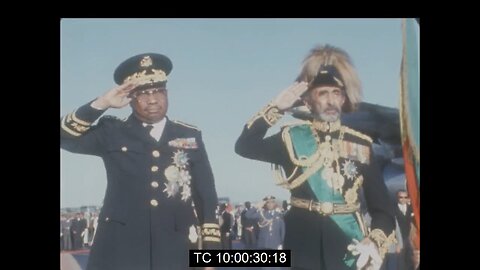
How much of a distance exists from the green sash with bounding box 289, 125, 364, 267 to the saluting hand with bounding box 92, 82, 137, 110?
91 cm

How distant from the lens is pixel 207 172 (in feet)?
28.9

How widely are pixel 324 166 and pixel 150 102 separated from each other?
3.34 ft

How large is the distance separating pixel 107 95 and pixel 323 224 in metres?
1.38

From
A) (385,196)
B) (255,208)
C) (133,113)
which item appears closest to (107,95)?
(133,113)

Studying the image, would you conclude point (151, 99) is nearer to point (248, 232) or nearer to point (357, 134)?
point (248, 232)

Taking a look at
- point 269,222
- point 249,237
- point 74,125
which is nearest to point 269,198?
point 269,222

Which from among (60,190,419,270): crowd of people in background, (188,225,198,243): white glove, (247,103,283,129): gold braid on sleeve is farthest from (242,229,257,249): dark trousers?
(247,103,283,129): gold braid on sleeve

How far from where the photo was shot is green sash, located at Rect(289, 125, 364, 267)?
28.9 ft

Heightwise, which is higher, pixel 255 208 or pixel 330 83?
pixel 330 83

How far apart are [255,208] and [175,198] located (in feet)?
1.45

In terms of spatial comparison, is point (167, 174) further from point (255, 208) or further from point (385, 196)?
point (385, 196)

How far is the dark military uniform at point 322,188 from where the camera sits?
8.79 m

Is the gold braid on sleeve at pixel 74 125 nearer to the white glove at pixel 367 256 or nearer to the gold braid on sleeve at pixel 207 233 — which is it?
the gold braid on sleeve at pixel 207 233

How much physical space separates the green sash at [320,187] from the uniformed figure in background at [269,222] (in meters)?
0.24
